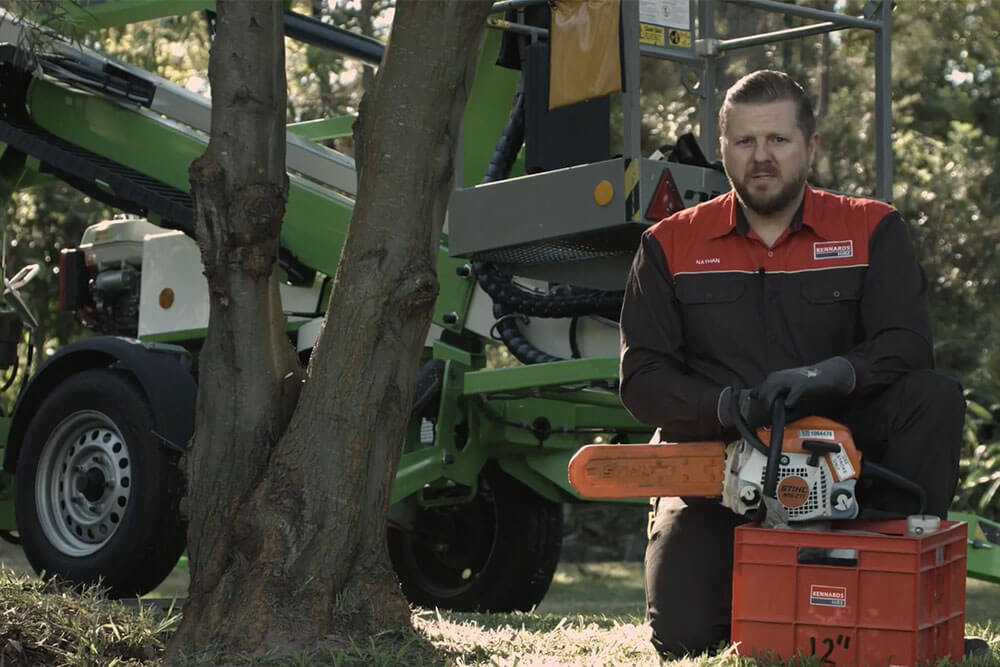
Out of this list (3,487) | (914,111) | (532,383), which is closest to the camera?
(532,383)

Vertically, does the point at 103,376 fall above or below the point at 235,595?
above

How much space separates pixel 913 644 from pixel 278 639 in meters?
1.58

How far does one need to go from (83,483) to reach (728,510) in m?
2.96

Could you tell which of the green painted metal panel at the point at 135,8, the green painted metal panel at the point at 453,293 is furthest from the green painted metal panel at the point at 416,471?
the green painted metal panel at the point at 135,8

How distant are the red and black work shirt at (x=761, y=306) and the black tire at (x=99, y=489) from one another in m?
2.37

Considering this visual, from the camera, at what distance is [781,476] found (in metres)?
3.85

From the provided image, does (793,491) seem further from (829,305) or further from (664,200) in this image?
(664,200)

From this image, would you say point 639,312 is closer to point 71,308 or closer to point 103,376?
point 103,376

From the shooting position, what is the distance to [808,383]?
12.7 ft

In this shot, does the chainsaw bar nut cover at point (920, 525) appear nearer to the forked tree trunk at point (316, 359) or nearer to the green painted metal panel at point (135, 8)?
the forked tree trunk at point (316, 359)

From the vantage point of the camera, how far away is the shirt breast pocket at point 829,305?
428cm

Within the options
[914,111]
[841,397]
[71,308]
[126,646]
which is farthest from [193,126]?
[914,111]

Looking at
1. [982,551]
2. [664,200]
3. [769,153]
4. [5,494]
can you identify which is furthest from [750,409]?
[5,494]

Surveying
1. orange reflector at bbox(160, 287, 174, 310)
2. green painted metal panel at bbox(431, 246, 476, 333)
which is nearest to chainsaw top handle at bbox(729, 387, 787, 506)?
green painted metal panel at bbox(431, 246, 476, 333)
